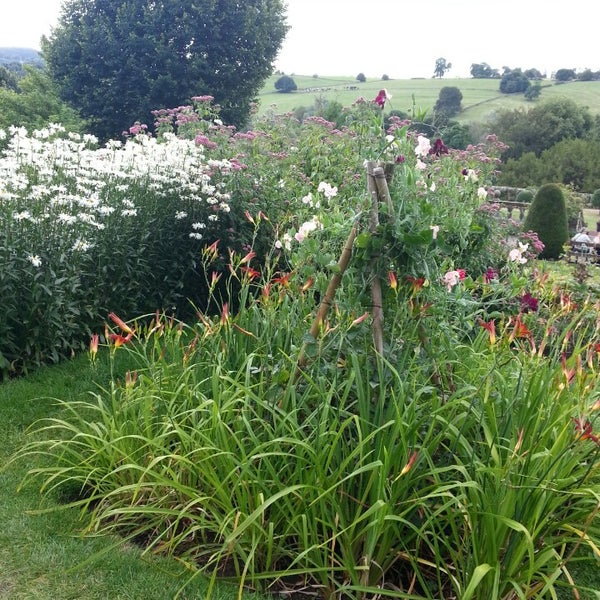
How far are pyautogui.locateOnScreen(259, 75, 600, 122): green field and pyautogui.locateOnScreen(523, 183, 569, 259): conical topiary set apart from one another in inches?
1239

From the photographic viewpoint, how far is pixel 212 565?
234 cm

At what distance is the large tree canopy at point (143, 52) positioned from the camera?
18.8 m

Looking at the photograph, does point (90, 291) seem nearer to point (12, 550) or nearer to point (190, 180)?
point (190, 180)

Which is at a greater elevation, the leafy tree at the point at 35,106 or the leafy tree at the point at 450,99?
the leafy tree at the point at 450,99

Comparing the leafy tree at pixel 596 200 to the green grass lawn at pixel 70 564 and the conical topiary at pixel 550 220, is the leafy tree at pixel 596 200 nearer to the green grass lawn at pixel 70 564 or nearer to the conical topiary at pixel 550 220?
the conical topiary at pixel 550 220

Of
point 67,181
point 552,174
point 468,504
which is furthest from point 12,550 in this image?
point 552,174

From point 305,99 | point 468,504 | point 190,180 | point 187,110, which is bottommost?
point 468,504

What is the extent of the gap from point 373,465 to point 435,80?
67.4 metres

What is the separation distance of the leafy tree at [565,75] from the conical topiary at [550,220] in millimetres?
57046

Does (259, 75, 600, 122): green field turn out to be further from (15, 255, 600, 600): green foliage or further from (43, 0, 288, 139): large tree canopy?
(15, 255, 600, 600): green foliage

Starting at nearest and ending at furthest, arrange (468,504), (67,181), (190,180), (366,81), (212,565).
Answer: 1. (468,504)
2. (212,565)
3. (67,181)
4. (190,180)
5. (366,81)

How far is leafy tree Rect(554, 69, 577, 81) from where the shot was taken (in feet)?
205

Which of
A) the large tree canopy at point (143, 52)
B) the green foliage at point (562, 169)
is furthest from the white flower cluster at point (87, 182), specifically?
the green foliage at point (562, 169)

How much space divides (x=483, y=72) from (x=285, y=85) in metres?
24.1
